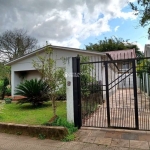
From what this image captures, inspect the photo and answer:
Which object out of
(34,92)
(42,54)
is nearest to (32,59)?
(42,54)

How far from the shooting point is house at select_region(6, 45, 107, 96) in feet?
39.8

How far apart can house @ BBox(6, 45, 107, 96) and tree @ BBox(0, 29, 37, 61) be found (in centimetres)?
1120

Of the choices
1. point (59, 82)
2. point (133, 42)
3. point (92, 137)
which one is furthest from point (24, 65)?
point (133, 42)

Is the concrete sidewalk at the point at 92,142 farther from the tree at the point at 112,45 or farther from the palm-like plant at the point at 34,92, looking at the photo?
the tree at the point at 112,45

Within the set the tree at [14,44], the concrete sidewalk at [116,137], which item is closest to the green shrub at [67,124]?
the concrete sidewalk at [116,137]

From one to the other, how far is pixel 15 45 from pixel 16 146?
24880 mm

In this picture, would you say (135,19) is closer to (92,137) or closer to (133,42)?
(92,137)

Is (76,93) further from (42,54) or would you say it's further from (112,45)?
(112,45)

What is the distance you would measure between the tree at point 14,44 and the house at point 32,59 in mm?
11199

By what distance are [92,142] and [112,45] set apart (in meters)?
34.3

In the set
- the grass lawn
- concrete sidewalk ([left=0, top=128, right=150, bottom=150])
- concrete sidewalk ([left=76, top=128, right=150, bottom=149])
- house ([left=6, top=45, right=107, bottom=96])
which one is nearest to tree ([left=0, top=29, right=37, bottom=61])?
house ([left=6, top=45, right=107, bottom=96])

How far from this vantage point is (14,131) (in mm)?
5879

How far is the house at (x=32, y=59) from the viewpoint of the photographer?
477 inches

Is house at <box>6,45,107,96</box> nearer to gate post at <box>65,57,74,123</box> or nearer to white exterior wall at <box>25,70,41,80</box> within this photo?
white exterior wall at <box>25,70,41,80</box>
